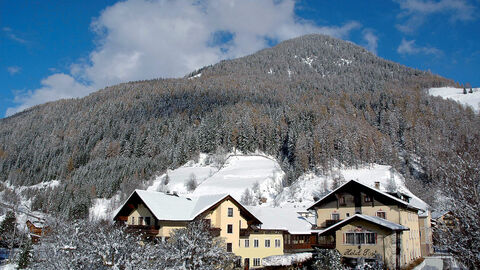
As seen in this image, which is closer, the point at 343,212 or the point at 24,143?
the point at 343,212

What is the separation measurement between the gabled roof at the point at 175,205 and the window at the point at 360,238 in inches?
455

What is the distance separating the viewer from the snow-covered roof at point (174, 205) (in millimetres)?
38531

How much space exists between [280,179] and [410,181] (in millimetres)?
39217

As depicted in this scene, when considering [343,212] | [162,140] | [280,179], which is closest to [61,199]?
[162,140]

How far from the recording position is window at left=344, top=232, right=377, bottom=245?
35.0 metres

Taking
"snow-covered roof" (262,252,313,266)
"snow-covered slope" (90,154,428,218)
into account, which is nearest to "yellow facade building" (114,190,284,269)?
"snow-covered roof" (262,252,313,266)

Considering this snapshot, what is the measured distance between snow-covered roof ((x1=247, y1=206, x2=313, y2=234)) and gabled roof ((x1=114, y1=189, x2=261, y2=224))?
155 inches

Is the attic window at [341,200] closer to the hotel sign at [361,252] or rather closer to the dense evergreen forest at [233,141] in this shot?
the hotel sign at [361,252]

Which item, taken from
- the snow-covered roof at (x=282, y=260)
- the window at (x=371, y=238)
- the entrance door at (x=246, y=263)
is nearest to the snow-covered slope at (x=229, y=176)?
the entrance door at (x=246, y=263)

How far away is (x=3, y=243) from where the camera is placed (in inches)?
2891

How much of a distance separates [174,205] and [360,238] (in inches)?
828

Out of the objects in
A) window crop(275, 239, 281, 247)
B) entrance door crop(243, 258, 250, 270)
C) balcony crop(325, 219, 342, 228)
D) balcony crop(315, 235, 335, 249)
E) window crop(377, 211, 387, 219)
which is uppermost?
window crop(377, 211, 387, 219)

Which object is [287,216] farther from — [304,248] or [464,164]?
[464,164]

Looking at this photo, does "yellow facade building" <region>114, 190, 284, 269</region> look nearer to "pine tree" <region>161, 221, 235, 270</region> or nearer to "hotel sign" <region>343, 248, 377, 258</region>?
"hotel sign" <region>343, 248, 377, 258</region>
